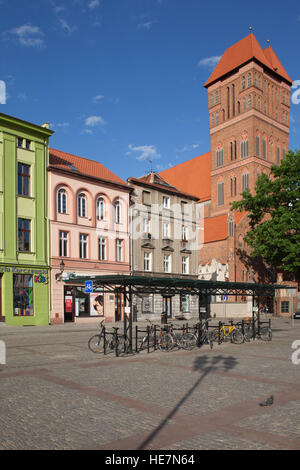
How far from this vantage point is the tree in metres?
46.5

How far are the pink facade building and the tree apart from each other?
1545 centimetres

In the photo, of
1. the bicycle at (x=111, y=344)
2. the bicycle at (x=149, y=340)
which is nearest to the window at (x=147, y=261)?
the bicycle at (x=149, y=340)

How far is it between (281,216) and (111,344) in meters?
33.7

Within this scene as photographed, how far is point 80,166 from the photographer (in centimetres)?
4206

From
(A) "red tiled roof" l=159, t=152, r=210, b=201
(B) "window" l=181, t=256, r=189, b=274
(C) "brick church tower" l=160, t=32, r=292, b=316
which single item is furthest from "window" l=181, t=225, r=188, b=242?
(A) "red tiled roof" l=159, t=152, r=210, b=201

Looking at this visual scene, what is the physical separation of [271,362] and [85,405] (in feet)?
27.4

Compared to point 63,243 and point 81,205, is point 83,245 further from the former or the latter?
point 81,205

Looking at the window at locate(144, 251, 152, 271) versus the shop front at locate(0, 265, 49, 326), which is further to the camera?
the window at locate(144, 251, 152, 271)

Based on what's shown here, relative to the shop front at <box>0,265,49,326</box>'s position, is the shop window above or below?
below

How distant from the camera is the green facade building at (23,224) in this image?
108 ft

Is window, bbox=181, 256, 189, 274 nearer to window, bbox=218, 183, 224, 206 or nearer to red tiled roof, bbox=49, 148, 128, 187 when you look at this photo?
red tiled roof, bbox=49, 148, 128, 187

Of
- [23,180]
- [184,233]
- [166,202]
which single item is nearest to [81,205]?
[23,180]

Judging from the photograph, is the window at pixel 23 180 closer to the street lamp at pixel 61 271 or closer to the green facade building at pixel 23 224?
the green facade building at pixel 23 224

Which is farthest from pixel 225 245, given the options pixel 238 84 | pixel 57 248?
pixel 57 248
